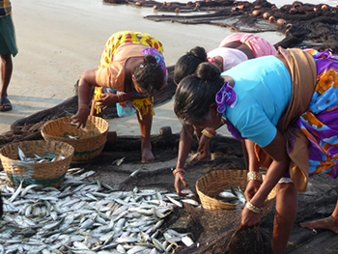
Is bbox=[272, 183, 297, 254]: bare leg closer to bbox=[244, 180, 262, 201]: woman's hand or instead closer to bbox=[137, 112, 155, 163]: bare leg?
bbox=[244, 180, 262, 201]: woman's hand

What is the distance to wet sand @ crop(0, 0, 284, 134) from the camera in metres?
7.10

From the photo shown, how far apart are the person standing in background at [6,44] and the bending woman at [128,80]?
1.56m

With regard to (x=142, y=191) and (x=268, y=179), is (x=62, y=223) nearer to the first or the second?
(x=142, y=191)

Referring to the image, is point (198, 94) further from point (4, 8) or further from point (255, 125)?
point (4, 8)

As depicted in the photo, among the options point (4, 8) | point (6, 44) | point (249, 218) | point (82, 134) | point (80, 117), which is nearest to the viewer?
point (249, 218)

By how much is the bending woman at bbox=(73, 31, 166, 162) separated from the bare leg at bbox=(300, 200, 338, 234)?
63.4 inches

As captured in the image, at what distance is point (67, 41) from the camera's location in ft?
34.4

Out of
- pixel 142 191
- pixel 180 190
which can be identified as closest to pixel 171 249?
pixel 180 190

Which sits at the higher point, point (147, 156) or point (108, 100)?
point (108, 100)

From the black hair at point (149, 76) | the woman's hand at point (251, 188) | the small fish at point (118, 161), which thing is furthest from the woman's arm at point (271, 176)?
the small fish at point (118, 161)

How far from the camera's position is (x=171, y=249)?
12.8 feet

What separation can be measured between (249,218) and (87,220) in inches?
56.5

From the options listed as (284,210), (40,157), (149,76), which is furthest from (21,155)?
(284,210)

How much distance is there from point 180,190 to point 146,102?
49.2 inches
